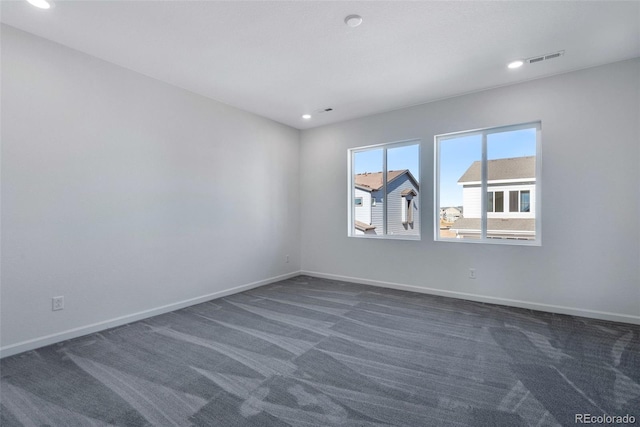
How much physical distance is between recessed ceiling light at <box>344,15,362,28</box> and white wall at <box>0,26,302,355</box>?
90.8 inches

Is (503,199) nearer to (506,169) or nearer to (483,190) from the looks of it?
(483,190)

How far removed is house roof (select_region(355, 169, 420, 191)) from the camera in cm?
457

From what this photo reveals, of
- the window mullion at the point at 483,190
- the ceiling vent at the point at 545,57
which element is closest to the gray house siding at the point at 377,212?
the window mullion at the point at 483,190

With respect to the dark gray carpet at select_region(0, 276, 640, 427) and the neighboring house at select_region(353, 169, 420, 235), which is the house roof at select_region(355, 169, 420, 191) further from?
the dark gray carpet at select_region(0, 276, 640, 427)

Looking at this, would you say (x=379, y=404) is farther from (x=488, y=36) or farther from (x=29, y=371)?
(x=488, y=36)

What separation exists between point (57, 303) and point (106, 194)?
108 centimetres

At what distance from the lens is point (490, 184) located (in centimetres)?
377

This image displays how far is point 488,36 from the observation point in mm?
2514

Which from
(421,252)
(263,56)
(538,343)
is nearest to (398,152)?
(421,252)

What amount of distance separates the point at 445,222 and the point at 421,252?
21.8 inches

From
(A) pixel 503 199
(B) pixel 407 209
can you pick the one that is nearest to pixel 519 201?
(A) pixel 503 199

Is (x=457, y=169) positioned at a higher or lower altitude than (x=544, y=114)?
lower

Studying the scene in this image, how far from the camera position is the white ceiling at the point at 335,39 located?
2172 mm

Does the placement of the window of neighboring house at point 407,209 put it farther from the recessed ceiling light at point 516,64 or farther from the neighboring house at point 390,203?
the recessed ceiling light at point 516,64
